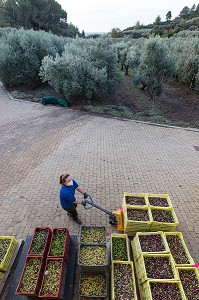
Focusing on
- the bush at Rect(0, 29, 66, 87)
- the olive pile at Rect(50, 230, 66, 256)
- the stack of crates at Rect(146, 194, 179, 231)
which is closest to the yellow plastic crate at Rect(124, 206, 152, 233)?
the stack of crates at Rect(146, 194, 179, 231)

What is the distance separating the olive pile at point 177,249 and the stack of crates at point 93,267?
146cm

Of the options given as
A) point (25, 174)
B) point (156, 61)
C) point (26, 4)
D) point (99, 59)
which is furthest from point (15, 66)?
point (26, 4)

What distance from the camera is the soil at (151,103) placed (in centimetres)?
1381

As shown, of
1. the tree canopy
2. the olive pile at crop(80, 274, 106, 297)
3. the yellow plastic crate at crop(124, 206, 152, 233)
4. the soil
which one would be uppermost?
the tree canopy

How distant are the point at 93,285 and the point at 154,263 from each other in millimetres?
1303

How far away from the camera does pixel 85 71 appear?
14.0 m

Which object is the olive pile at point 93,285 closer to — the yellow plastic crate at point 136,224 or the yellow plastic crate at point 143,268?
the yellow plastic crate at point 143,268

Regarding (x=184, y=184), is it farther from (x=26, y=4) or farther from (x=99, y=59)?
(x=26, y=4)

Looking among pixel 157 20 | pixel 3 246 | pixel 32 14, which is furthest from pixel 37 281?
pixel 157 20

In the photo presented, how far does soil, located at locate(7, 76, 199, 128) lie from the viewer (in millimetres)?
13812

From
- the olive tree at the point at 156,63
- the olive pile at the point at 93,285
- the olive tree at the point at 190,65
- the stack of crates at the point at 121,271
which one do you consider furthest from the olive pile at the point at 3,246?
the olive tree at the point at 190,65

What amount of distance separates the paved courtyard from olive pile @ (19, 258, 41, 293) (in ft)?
4.81

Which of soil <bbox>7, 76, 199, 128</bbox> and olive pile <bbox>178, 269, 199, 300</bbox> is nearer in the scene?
olive pile <bbox>178, 269, 199, 300</bbox>

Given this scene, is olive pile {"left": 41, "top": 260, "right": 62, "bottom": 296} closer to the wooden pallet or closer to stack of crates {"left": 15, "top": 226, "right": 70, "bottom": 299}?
stack of crates {"left": 15, "top": 226, "right": 70, "bottom": 299}
